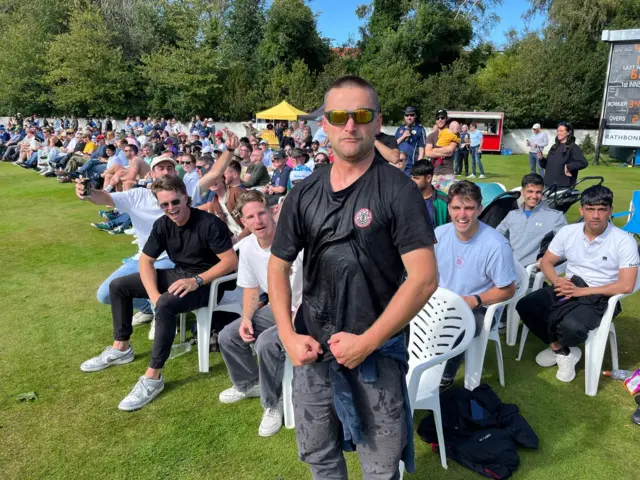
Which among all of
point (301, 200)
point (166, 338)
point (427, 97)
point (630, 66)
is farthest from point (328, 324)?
point (427, 97)

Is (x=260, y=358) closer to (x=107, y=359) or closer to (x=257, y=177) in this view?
(x=107, y=359)

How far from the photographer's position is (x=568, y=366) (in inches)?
140

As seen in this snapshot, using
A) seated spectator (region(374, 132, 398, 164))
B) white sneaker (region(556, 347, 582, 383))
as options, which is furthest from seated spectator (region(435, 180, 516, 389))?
seated spectator (region(374, 132, 398, 164))

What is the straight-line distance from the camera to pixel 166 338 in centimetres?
342

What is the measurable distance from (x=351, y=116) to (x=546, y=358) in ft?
10.2

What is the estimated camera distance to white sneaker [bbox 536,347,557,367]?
377 centimetres

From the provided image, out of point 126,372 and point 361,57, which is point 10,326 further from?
point 361,57

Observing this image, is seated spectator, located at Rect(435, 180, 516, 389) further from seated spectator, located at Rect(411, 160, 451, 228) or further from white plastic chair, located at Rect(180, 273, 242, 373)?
white plastic chair, located at Rect(180, 273, 242, 373)

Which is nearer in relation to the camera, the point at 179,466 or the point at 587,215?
the point at 179,466

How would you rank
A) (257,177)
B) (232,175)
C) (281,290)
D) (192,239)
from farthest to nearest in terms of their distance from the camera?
(257,177), (232,175), (192,239), (281,290)

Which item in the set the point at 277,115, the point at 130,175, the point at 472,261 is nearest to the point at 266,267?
the point at 472,261

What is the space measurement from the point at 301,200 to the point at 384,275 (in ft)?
1.35

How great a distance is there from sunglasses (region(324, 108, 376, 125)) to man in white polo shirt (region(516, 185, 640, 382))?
2.70 metres

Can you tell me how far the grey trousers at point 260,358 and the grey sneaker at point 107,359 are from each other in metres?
1.03
